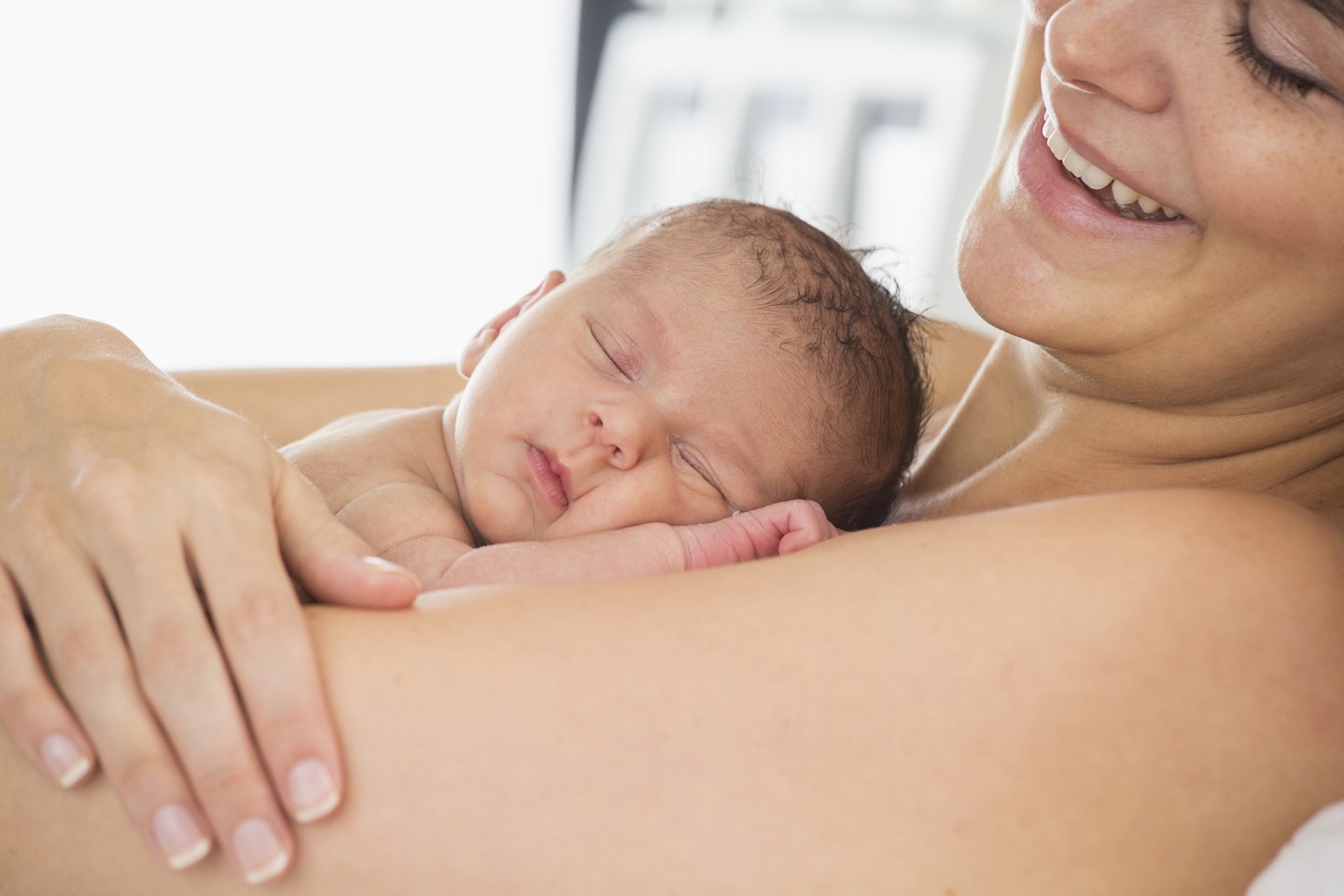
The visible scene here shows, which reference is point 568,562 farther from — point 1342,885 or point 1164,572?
point 1342,885

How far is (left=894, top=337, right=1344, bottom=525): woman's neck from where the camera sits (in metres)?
1.33

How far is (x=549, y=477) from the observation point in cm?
137

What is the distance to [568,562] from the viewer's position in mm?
1226

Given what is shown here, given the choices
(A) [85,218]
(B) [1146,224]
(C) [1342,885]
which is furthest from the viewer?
(A) [85,218]

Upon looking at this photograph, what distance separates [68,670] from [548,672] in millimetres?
342

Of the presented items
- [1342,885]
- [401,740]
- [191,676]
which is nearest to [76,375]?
[191,676]

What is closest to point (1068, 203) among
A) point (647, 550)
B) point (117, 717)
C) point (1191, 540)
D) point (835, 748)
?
point (1191, 540)

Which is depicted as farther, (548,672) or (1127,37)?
(1127,37)

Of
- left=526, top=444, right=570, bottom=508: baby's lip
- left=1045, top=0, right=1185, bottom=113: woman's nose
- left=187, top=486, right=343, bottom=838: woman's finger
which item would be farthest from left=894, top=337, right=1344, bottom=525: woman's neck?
left=187, top=486, right=343, bottom=838: woman's finger

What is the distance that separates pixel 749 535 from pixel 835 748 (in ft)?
→ 1.33

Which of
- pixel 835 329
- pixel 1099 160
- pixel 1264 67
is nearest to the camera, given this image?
pixel 1264 67

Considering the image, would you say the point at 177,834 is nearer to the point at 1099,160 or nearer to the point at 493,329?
the point at 493,329

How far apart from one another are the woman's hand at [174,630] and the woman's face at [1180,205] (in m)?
0.75

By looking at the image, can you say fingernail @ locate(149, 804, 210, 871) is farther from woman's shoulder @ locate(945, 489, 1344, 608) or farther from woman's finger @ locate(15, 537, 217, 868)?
woman's shoulder @ locate(945, 489, 1344, 608)
